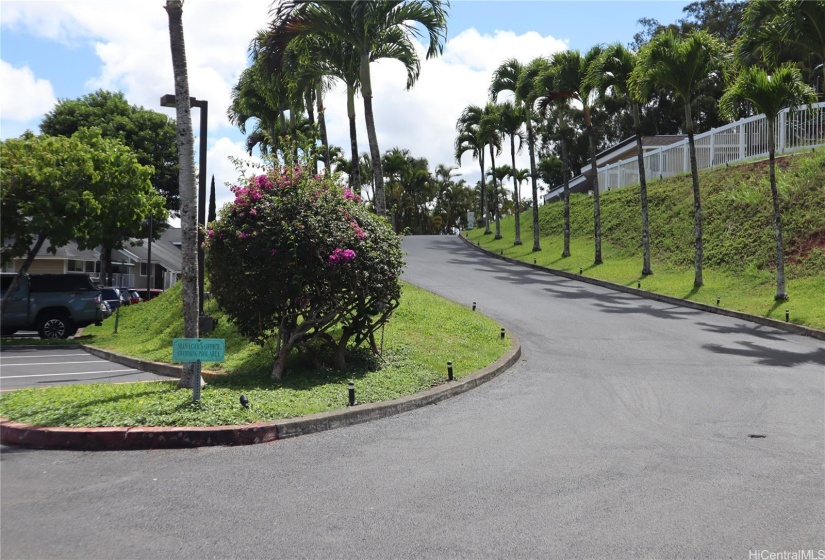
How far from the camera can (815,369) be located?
11.7m

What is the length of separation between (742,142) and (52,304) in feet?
96.2

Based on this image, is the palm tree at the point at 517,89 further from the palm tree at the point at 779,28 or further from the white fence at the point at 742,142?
the palm tree at the point at 779,28

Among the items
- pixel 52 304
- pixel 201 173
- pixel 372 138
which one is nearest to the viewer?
pixel 201 173

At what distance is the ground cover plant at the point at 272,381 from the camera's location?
24.7 ft

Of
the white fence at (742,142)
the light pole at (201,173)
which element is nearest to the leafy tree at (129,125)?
the light pole at (201,173)

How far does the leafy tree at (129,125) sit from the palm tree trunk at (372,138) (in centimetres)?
2579

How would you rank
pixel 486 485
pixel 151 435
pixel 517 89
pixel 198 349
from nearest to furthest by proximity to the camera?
pixel 486 485 < pixel 151 435 < pixel 198 349 < pixel 517 89

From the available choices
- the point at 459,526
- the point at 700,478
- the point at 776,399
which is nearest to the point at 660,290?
the point at 776,399

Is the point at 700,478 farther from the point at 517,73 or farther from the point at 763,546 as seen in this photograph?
the point at 517,73

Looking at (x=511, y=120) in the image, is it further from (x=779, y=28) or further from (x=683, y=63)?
(x=779, y=28)

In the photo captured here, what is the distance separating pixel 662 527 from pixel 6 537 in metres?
Result: 4.54

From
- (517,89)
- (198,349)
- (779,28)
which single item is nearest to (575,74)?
(517,89)

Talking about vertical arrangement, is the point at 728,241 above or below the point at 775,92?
below

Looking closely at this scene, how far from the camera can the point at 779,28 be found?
18.9 meters
